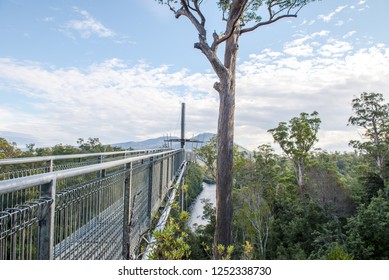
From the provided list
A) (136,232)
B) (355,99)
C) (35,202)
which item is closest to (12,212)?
(35,202)

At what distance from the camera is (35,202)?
1495 millimetres

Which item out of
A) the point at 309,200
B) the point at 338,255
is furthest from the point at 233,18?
the point at 309,200

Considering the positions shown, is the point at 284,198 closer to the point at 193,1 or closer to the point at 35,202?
the point at 193,1

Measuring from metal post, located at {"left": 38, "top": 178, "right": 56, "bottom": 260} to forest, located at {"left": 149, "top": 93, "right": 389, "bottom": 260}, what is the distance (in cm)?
1281

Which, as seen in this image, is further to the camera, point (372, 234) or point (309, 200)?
point (309, 200)

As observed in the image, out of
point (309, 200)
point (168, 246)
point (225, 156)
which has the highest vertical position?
point (225, 156)

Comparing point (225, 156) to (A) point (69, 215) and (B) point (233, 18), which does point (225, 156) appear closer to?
(B) point (233, 18)

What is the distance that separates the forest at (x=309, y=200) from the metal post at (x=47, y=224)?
42.0 feet

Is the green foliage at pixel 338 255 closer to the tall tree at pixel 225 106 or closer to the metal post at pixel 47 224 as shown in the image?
the tall tree at pixel 225 106

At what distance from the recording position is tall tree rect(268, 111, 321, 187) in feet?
78.1

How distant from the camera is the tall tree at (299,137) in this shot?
937 inches

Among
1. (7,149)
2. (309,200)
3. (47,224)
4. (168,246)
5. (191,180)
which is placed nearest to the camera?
(47,224)

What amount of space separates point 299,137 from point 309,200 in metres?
4.75

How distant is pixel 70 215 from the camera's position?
1.98 m
